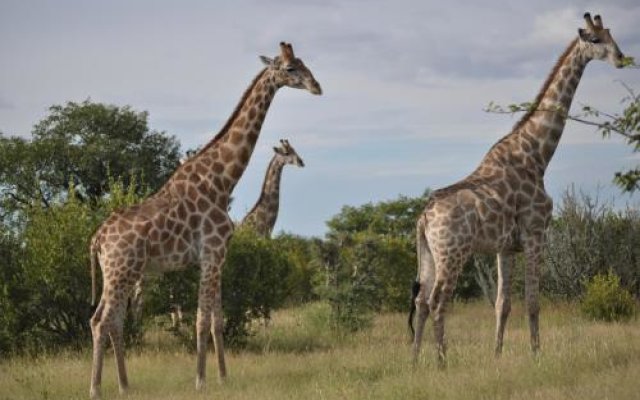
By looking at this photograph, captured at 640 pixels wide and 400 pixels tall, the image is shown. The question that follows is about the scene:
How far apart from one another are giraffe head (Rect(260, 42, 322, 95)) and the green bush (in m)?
8.62

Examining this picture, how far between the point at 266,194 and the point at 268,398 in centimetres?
1105

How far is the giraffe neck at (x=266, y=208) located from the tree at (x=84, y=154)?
39.1ft

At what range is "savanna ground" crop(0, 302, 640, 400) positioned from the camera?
29.3ft

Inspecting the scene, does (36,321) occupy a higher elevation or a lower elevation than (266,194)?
lower

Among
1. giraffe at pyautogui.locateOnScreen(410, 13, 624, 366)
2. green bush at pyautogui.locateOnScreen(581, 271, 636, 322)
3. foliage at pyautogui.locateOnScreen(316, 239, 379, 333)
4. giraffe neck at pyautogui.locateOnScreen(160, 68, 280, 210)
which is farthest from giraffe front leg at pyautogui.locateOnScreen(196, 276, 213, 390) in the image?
green bush at pyautogui.locateOnScreen(581, 271, 636, 322)

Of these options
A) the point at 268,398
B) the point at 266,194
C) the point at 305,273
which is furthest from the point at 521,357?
the point at 305,273

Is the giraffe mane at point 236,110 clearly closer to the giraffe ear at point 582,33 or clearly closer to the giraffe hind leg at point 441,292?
the giraffe hind leg at point 441,292

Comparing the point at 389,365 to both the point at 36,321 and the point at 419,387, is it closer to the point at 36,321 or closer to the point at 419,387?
the point at 419,387

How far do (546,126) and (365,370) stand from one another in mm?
4472

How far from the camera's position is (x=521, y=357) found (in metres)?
10.4

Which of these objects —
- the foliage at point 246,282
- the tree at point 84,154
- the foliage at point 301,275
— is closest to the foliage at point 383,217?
the foliage at point 301,275

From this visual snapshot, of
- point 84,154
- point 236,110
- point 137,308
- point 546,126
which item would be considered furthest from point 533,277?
point 84,154

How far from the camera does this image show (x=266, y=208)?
64.2 ft

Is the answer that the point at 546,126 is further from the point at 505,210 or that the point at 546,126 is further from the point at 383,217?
the point at 383,217
